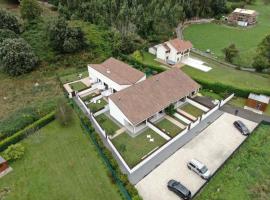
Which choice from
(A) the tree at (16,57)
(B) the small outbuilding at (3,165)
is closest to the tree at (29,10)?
(A) the tree at (16,57)

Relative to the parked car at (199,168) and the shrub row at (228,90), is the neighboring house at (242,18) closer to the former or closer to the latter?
the shrub row at (228,90)

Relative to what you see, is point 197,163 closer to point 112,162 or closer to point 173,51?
point 112,162

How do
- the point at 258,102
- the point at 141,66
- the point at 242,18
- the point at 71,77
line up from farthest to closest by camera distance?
the point at 242,18 < the point at 141,66 < the point at 71,77 < the point at 258,102

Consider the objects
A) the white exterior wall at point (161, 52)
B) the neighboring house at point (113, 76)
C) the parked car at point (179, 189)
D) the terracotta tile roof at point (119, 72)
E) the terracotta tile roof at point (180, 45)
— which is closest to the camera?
the parked car at point (179, 189)

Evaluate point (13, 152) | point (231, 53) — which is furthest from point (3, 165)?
point (231, 53)

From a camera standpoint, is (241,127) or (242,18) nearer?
(241,127)

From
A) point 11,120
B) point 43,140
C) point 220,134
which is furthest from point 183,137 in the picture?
point 11,120

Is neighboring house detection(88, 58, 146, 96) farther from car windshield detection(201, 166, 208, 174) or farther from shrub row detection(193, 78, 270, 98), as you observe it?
car windshield detection(201, 166, 208, 174)
